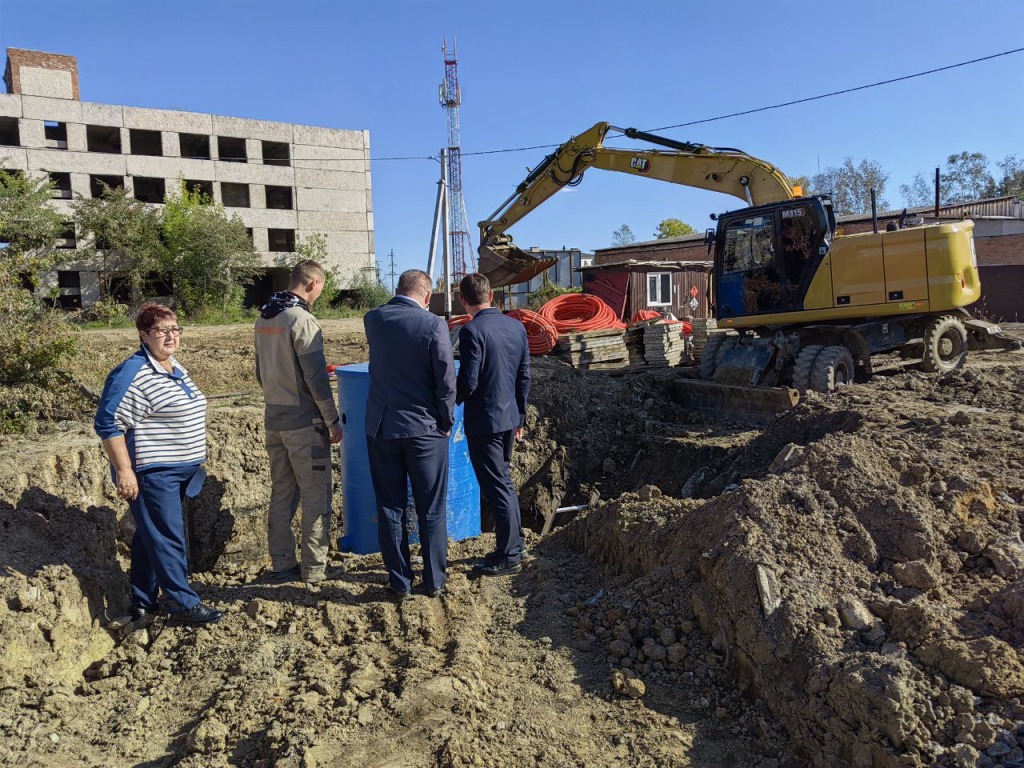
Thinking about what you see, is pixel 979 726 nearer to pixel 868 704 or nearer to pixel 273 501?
pixel 868 704

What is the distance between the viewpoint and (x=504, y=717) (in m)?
3.26

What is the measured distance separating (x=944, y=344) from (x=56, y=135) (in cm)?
3575

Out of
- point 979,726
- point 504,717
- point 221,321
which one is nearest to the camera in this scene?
point 979,726

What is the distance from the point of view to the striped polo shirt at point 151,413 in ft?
12.7

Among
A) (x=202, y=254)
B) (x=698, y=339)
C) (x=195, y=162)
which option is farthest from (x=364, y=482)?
(x=195, y=162)

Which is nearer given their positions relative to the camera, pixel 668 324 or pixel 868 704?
pixel 868 704

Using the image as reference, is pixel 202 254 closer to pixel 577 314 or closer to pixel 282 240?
pixel 282 240

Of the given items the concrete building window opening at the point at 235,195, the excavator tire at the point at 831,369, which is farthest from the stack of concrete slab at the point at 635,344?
the concrete building window opening at the point at 235,195

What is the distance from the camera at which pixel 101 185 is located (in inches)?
1252

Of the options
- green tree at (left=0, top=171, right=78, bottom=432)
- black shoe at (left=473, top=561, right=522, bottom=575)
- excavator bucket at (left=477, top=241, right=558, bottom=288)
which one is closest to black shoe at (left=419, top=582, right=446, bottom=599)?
black shoe at (left=473, top=561, right=522, bottom=575)

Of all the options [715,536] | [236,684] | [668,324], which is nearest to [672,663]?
[715,536]

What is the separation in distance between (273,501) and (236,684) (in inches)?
52.6

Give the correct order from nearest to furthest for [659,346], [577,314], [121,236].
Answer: [659,346] < [577,314] < [121,236]

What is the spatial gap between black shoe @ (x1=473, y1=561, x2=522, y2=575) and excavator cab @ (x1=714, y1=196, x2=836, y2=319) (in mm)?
6438
